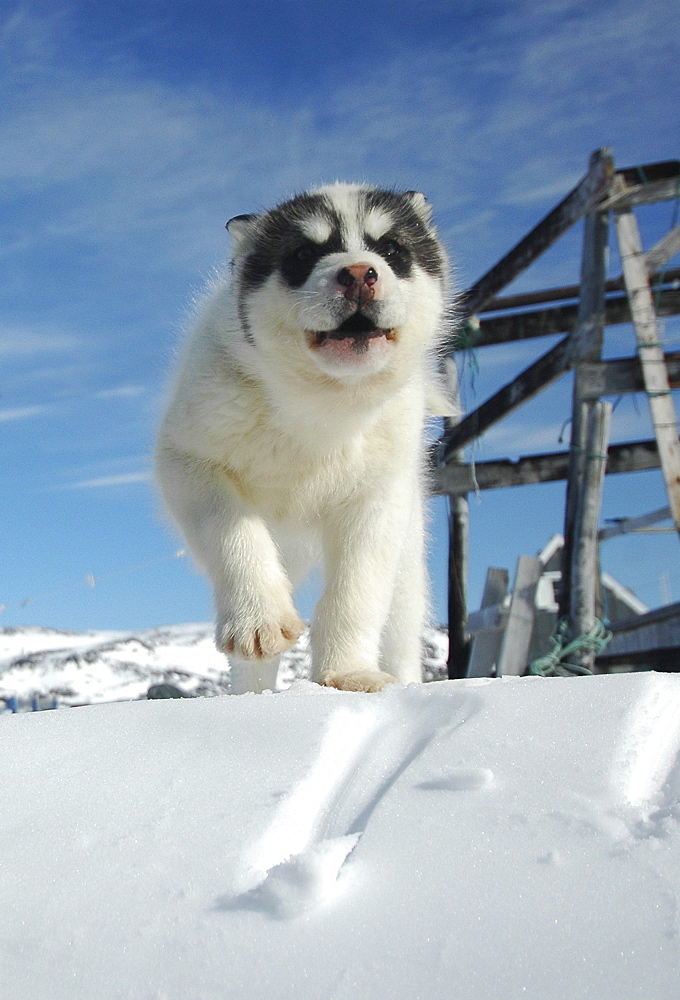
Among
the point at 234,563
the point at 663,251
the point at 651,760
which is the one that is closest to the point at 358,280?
the point at 234,563

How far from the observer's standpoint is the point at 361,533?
4.21 meters

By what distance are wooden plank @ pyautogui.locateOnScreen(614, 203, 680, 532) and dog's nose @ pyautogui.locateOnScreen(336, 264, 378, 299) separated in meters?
5.10

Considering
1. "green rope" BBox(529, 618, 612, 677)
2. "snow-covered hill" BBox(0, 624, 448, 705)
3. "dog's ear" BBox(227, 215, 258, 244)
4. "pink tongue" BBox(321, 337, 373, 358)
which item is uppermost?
"dog's ear" BBox(227, 215, 258, 244)

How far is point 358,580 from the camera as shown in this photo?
414 cm

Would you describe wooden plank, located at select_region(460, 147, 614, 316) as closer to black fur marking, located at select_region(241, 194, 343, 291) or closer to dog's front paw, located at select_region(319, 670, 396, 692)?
black fur marking, located at select_region(241, 194, 343, 291)

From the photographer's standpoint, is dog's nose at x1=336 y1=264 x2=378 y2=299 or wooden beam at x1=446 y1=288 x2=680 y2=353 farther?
wooden beam at x1=446 y1=288 x2=680 y2=353

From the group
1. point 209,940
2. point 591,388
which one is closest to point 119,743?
point 209,940

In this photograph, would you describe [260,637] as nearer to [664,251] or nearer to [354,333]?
[354,333]

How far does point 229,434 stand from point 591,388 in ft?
16.6

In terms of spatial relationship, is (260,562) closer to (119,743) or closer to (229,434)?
(229,434)

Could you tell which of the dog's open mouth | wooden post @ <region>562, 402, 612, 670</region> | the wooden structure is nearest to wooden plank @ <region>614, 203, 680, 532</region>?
the wooden structure

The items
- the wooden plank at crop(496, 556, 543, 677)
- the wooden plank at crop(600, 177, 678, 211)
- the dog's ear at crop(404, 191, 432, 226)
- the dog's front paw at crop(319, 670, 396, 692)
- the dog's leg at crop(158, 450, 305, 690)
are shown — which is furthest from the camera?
the wooden plank at crop(496, 556, 543, 677)

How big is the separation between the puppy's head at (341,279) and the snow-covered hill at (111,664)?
7.64 metres

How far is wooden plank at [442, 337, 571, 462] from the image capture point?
8656 millimetres
